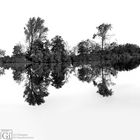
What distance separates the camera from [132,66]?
39406 millimetres

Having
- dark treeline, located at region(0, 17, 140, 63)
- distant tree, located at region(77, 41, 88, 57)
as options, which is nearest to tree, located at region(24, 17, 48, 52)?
dark treeline, located at region(0, 17, 140, 63)

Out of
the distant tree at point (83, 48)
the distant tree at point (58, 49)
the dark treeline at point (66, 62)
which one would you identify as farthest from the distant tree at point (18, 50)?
the distant tree at point (83, 48)

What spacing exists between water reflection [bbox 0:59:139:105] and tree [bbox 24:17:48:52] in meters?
2.84

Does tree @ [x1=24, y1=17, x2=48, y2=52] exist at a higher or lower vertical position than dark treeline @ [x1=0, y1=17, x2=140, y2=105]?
higher

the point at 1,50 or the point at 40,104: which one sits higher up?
the point at 1,50

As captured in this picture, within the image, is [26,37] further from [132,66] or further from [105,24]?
[132,66]

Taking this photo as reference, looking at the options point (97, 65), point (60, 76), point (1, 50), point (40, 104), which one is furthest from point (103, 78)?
point (1, 50)

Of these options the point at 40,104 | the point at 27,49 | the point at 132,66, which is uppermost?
the point at 27,49

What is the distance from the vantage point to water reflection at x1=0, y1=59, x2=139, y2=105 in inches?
1545

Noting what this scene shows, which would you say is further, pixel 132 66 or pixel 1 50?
pixel 1 50

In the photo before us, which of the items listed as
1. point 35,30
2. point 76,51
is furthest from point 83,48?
point 35,30

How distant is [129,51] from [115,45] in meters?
1.48

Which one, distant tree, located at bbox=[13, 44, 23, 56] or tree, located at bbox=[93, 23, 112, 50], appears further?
distant tree, located at bbox=[13, 44, 23, 56]

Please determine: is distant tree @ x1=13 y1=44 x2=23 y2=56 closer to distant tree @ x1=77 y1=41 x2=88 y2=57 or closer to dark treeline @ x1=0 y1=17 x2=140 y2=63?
dark treeline @ x1=0 y1=17 x2=140 y2=63
